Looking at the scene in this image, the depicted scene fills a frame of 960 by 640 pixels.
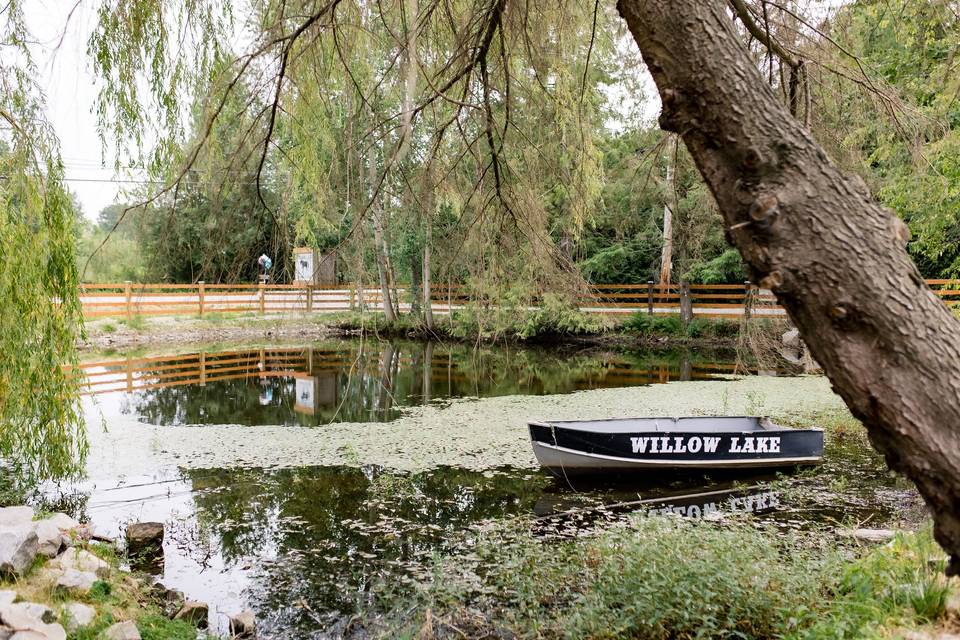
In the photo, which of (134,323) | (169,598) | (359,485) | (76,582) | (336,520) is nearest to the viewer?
(76,582)

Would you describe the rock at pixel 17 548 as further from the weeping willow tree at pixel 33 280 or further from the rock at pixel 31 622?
the weeping willow tree at pixel 33 280

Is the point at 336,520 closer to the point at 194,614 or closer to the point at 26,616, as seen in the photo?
the point at 194,614

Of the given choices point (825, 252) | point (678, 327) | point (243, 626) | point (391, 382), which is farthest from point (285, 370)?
point (825, 252)

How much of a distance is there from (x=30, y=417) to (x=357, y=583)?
248 cm

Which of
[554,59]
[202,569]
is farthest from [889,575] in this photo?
[202,569]

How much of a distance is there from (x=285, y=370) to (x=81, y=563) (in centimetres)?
942

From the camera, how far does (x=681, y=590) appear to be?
3.08 m

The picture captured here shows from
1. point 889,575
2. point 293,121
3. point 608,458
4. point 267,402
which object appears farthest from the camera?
point 267,402

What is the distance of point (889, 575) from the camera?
109 inches

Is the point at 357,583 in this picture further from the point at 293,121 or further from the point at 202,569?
the point at 293,121

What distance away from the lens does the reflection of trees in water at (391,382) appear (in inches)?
358

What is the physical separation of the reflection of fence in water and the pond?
0.42m

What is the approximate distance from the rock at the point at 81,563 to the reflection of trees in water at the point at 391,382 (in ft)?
10.0

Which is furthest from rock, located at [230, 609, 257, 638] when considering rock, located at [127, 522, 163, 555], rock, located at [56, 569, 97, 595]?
rock, located at [127, 522, 163, 555]
